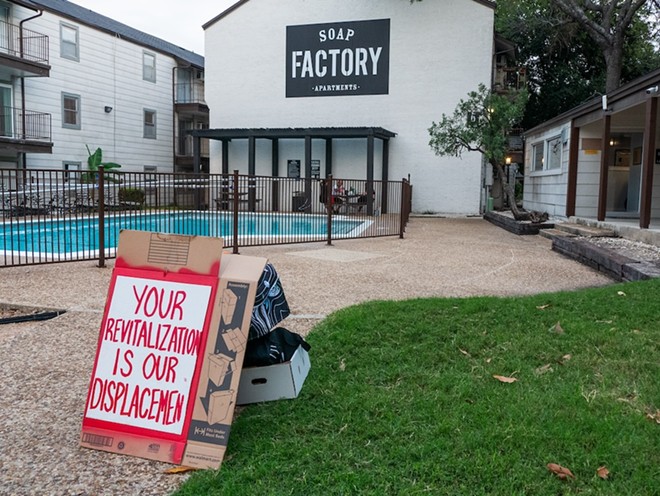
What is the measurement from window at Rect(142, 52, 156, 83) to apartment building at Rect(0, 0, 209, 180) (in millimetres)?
46

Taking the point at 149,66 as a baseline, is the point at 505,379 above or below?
below

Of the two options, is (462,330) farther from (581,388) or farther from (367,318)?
A: (581,388)

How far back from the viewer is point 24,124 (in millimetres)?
21484

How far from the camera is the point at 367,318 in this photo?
5023 millimetres

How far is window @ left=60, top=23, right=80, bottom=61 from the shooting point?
23672 mm

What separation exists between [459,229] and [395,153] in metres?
8.16

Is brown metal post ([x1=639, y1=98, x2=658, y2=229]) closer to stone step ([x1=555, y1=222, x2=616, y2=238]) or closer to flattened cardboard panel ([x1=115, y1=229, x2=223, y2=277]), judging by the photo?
stone step ([x1=555, y1=222, x2=616, y2=238])

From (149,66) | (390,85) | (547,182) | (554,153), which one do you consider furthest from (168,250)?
(149,66)

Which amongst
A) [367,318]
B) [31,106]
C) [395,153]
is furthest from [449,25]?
[367,318]

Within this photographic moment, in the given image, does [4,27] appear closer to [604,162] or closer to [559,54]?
[604,162]

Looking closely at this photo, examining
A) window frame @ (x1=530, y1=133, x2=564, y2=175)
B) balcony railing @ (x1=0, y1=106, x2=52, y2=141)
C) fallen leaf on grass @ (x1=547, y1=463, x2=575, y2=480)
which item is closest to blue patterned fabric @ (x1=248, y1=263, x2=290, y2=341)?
fallen leaf on grass @ (x1=547, y1=463, x2=575, y2=480)

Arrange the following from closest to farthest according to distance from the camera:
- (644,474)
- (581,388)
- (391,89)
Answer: (644,474)
(581,388)
(391,89)

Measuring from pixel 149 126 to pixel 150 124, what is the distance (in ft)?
0.36

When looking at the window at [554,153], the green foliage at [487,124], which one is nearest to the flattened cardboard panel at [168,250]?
the green foliage at [487,124]
